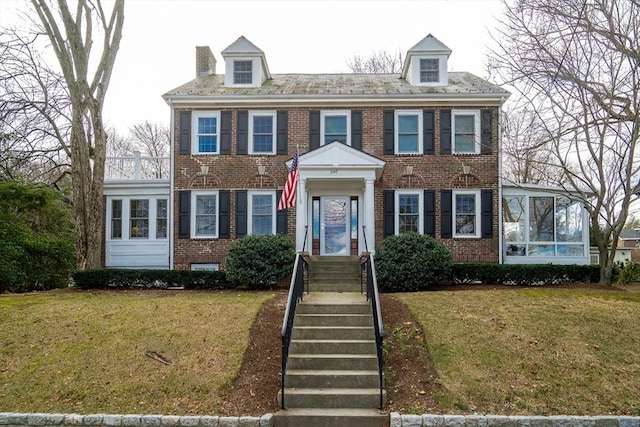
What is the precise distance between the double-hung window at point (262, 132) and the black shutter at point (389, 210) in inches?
159

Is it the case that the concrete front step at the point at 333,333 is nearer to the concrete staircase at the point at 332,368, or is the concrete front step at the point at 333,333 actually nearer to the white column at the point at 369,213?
the concrete staircase at the point at 332,368

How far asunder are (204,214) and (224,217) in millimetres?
722

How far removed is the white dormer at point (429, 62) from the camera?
1853 cm

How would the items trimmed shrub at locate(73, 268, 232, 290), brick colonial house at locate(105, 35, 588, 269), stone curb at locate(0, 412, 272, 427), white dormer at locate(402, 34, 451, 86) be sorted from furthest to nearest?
white dormer at locate(402, 34, 451, 86) → brick colonial house at locate(105, 35, 588, 269) → trimmed shrub at locate(73, 268, 232, 290) → stone curb at locate(0, 412, 272, 427)

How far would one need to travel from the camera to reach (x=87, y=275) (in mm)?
14469

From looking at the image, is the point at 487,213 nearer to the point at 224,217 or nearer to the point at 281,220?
the point at 281,220

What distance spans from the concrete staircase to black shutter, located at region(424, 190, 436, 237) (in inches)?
267

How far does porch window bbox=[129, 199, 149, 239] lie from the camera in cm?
1834

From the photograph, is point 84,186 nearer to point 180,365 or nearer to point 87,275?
point 87,275

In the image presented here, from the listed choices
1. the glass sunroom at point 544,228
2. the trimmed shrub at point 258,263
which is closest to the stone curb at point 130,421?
the trimmed shrub at point 258,263

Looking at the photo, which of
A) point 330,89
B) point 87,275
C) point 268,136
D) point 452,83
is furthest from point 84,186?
point 452,83

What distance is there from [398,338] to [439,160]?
9.29 meters

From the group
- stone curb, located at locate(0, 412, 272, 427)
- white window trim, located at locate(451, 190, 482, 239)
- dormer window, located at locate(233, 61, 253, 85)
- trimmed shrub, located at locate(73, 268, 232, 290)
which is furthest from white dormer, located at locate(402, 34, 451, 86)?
stone curb, located at locate(0, 412, 272, 427)

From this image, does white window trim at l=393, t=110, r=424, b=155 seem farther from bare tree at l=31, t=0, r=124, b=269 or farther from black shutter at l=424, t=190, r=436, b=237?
bare tree at l=31, t=0, r=124, b=269
